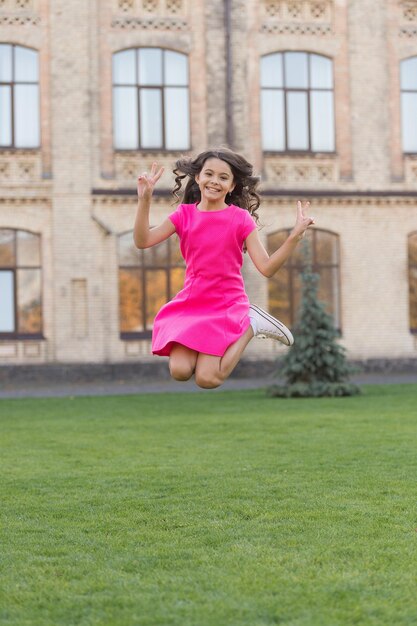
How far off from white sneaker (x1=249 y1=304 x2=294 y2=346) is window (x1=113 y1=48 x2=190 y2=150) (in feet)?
64.4

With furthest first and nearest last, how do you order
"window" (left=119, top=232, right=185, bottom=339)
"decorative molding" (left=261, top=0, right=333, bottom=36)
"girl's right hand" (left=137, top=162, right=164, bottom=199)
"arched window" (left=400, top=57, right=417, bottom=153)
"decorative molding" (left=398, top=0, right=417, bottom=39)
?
1. "arched window" (left=400, top=57, right=417, bottom=153)
2. "decorative molding" (left=398, top=0, right=417, bottom=39)
3. "decorative molding" (left=261, top=0, right=333, bottom=36)
4. "window" (left=119, top=232, right=185, bottom=339)
5. "girl's right hand" (left=137, top=162, right=164, bottom=199)

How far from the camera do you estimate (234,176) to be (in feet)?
24.9

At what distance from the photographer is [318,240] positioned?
27.5 meters

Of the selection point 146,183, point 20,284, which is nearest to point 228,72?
point 20,284

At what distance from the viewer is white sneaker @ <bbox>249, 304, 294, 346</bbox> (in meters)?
7.45

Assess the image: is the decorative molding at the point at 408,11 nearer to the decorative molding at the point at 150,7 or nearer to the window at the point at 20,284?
the decorative molding at the point at 150,7

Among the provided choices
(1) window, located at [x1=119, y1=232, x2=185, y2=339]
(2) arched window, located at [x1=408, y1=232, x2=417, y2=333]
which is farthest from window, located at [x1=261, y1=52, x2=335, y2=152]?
(1) window, located at [x1=119, y1=232, x2=185, y2=339]

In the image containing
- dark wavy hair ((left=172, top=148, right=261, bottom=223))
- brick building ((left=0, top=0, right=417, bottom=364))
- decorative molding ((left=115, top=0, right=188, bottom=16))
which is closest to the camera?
dark wavy hair ((left=172, top=148, right=261, bottom=223))

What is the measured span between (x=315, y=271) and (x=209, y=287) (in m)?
20.3

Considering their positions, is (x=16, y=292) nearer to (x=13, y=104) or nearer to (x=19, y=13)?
(x=13, y=104)

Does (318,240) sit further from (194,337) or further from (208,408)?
(194,337)

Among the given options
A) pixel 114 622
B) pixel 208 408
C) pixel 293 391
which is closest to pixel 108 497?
pixel 114 622

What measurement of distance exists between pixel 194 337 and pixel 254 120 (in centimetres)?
2063

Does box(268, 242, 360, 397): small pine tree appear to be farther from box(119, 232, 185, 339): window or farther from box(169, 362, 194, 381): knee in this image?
box(169, 362, 194, 381): knee
